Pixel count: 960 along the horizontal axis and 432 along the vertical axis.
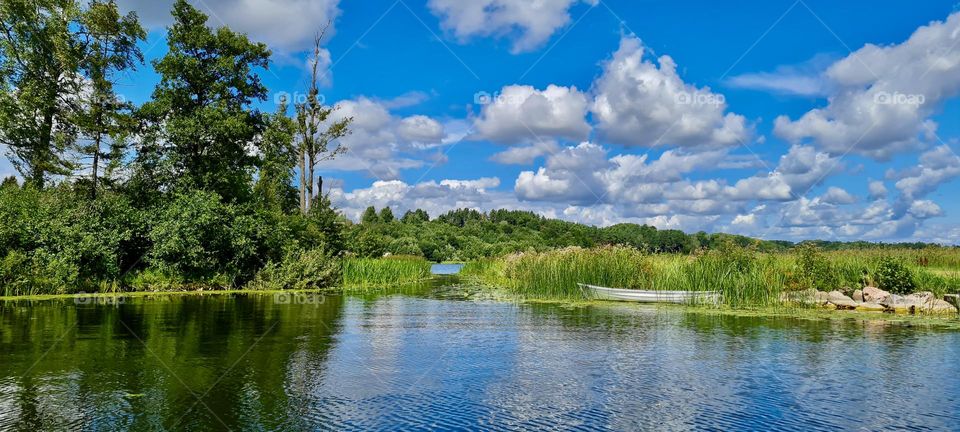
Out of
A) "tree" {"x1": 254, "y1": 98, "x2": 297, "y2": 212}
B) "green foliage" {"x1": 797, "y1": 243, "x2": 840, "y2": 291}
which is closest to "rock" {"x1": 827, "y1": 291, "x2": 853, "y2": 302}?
"green foliage" {"x1": 797, "y1": 243, "x2": 840, "y2": 291}

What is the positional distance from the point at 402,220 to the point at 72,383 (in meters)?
136

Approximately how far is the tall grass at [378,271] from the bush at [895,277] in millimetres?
26552

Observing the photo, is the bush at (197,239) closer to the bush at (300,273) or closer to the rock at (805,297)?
the bush at (300,273)

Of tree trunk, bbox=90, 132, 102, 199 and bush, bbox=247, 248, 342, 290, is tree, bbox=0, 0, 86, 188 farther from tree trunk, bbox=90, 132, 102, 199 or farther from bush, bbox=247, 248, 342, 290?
bush, bbox=247, 248, 342, 290

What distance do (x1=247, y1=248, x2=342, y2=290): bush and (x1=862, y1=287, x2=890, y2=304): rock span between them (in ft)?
86.4

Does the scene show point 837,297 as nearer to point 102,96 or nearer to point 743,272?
point 743,272

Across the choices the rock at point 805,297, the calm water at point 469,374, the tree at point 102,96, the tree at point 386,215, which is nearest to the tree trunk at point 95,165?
the tree at point 102,96

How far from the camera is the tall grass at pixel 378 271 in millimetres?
38781

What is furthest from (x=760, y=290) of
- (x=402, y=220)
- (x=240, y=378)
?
(x=402, y=220)

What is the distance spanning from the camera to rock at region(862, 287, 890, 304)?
76.2 ft

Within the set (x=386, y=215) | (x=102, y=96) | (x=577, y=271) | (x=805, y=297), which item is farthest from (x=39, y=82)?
(x=386, y=215)

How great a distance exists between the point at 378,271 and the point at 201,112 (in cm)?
A: 1398

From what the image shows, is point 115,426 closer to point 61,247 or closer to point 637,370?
point 637,370

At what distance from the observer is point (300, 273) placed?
3500 cm
